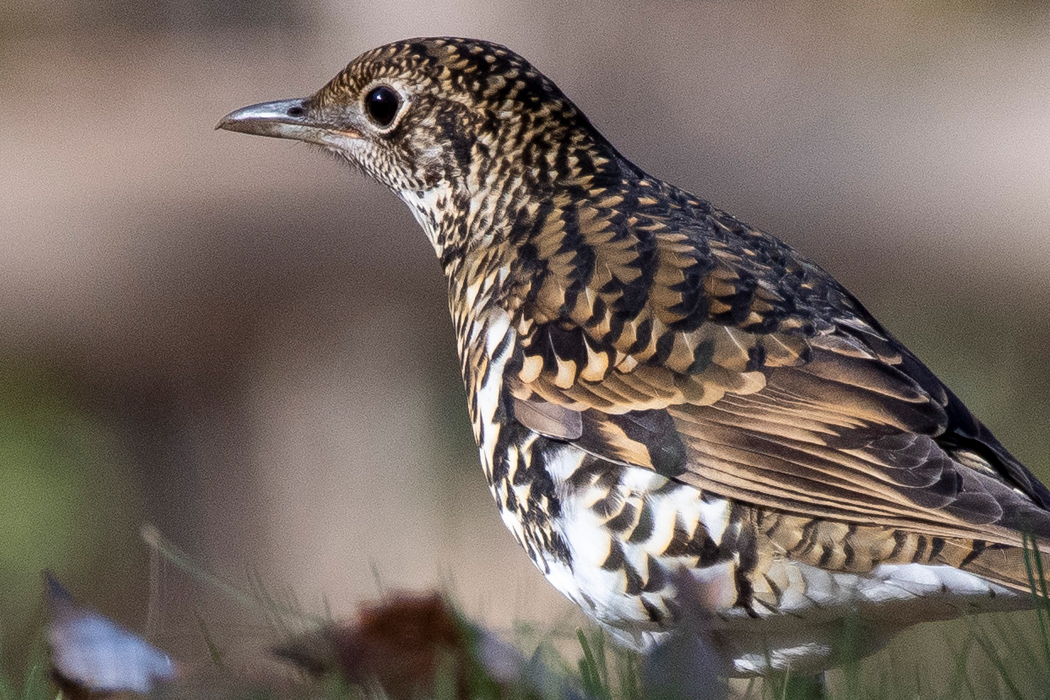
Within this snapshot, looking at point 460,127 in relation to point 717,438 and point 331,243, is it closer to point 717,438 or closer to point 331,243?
point 717,438

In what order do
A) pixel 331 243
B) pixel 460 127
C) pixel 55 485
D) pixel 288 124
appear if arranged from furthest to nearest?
pixel 55 485, pixel 331 243, pixel 288 124, pixel 460 127

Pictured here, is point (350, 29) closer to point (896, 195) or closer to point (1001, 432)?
point (896, 195)

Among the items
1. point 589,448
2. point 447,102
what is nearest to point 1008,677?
point 589,448

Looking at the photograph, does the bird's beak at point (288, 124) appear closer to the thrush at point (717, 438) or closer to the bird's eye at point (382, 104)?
the bird's eye at point (382, 104)

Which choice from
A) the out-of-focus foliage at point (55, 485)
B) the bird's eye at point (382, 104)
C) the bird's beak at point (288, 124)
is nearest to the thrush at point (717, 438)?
the bird's eye at point (382, 104)

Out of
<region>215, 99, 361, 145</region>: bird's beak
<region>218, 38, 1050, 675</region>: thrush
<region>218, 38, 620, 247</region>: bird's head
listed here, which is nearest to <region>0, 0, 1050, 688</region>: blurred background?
<region>215, 99, 361, 145</region>: bird's beak

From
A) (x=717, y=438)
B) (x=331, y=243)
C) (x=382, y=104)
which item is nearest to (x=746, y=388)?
(x=717, y=438)
